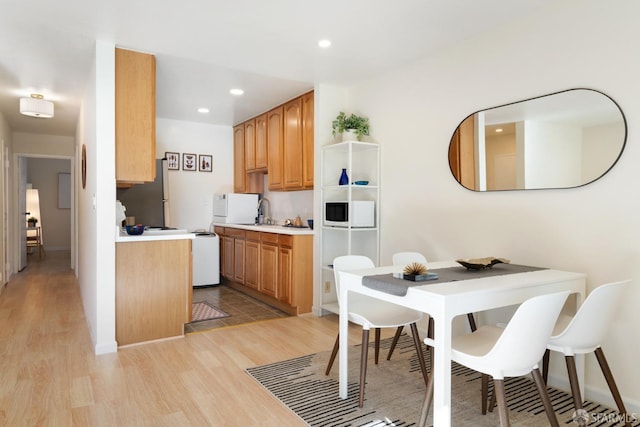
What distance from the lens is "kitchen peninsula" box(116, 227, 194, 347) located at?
3.24 meters

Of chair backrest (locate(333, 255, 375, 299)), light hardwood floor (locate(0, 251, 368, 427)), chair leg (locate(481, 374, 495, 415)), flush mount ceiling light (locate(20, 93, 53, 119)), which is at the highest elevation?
flush mount ceiling light (locate(20, 93, 53, 119))

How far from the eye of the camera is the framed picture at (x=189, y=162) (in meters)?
5.98

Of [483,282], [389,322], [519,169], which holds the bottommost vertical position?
[389,322]

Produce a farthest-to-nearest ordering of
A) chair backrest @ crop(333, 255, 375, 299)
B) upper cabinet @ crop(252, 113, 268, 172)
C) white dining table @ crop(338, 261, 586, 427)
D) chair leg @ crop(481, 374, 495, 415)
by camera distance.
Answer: upper cabinet @ crop(252, 113, 268, 172) → chair backrest @ crop(333, 255, 375, 299) → chair leg @ crop(481, 374, 495, 415) → white dining table @ crop(338, 261, 586, 427)

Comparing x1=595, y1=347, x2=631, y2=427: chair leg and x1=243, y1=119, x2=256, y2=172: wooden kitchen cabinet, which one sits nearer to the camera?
x1=595, y1=347, x2=631, y2=427: chair leg

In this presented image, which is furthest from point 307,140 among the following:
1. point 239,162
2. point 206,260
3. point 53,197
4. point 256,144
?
point 53,197

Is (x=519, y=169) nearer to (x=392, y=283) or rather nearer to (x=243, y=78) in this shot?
(x=392, y=283)

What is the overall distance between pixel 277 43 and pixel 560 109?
2.00 meters

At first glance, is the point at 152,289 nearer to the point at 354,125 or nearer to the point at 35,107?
the point at 354,125

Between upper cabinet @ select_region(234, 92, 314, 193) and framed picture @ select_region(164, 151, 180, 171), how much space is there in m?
0.97

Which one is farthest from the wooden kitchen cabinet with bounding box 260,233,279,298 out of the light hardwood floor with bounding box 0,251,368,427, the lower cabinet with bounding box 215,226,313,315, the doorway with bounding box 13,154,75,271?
the doorway with bounding box 13,154,75,271

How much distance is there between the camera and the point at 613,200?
7.50 feet

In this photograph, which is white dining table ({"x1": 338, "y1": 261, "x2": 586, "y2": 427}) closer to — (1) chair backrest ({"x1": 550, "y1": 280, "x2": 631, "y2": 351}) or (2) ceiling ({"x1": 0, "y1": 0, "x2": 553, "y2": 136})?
(1) chair backrest ({"x1": 550, "y1": 280, "x2": 631, "y2": 351})

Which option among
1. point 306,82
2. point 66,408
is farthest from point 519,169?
point 66,408
